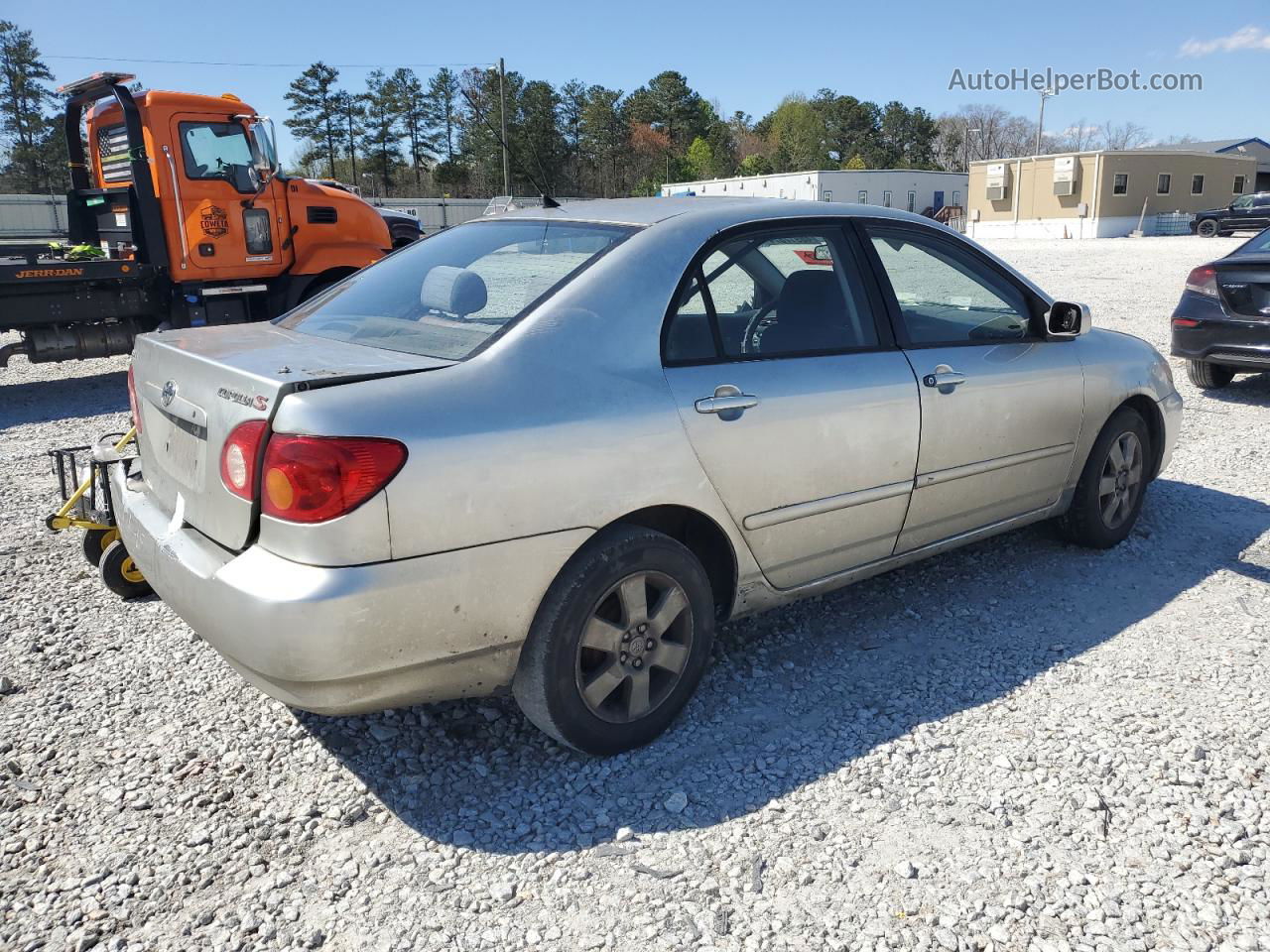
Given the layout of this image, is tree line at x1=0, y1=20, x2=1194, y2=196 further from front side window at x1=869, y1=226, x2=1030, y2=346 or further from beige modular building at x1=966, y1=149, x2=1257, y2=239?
front side window at x1=869, y1=226, x2=1030, y2=346

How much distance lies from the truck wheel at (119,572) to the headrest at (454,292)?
1.82 meters

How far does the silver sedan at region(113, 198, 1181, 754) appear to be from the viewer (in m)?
2.48

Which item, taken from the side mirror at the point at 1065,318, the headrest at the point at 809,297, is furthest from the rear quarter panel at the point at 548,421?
the side mirror at the point at 1065,318

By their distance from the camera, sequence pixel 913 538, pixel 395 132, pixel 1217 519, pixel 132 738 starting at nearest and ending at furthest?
pixel 132 738, pixel 913 538, pixel 1217 519, pixel 395 132

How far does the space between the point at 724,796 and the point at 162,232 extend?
894cm


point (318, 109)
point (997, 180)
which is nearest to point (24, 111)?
point (318, 109)

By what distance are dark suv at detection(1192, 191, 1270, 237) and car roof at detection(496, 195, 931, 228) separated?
133ft

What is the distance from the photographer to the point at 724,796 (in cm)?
288

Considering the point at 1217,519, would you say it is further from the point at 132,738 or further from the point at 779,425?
the point at 132,738

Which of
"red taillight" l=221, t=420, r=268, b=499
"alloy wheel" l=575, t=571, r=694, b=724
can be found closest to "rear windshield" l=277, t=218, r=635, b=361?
"red taillight" l=221, t=420, r=268, b=499

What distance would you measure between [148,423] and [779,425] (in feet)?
6.85

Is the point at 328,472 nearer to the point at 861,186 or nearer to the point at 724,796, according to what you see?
the point at 724,796

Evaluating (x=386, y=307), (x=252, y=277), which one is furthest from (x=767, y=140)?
(x=386, y=307)

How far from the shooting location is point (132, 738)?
3166mm
